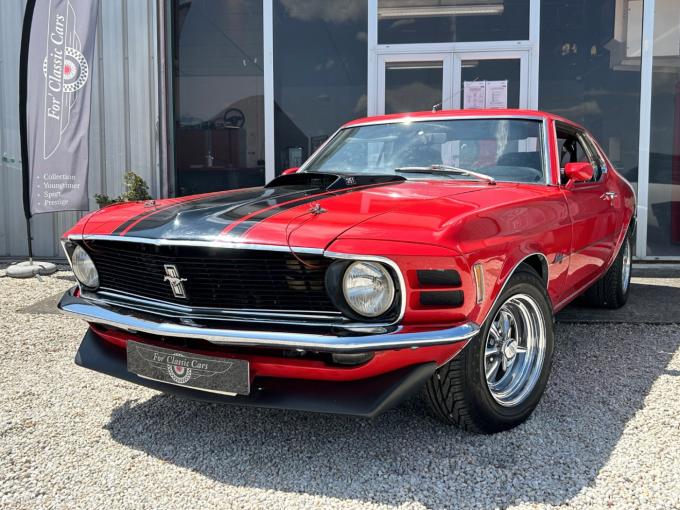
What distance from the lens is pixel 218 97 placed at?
24.5 ft

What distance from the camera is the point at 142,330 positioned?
7.23 ft

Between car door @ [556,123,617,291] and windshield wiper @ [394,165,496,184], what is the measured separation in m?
0.43

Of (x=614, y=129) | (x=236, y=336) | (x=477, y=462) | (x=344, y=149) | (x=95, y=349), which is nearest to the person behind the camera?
(x=236, y=336)

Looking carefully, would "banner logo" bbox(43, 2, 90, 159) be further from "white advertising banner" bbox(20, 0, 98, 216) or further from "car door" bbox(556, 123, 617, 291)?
"car door" bbox(556, 123, 617, 291)

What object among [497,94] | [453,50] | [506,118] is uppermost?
[453,50]

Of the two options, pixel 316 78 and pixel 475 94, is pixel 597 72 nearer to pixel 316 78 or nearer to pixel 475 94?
pixel 475 94

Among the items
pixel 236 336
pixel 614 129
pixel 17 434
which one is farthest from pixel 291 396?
pixel 614 129

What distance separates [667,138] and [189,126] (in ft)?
18.8

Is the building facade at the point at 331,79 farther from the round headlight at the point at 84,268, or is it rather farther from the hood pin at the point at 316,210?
the hood pin at the point at 316,210

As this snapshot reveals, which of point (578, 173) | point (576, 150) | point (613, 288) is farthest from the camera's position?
point (613, 288)

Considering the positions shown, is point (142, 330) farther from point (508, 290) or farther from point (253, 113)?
point (253, 113)

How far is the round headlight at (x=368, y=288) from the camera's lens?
1.97 m

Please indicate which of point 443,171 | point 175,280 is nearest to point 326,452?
point 175,280

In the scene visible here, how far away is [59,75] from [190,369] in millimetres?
5086
